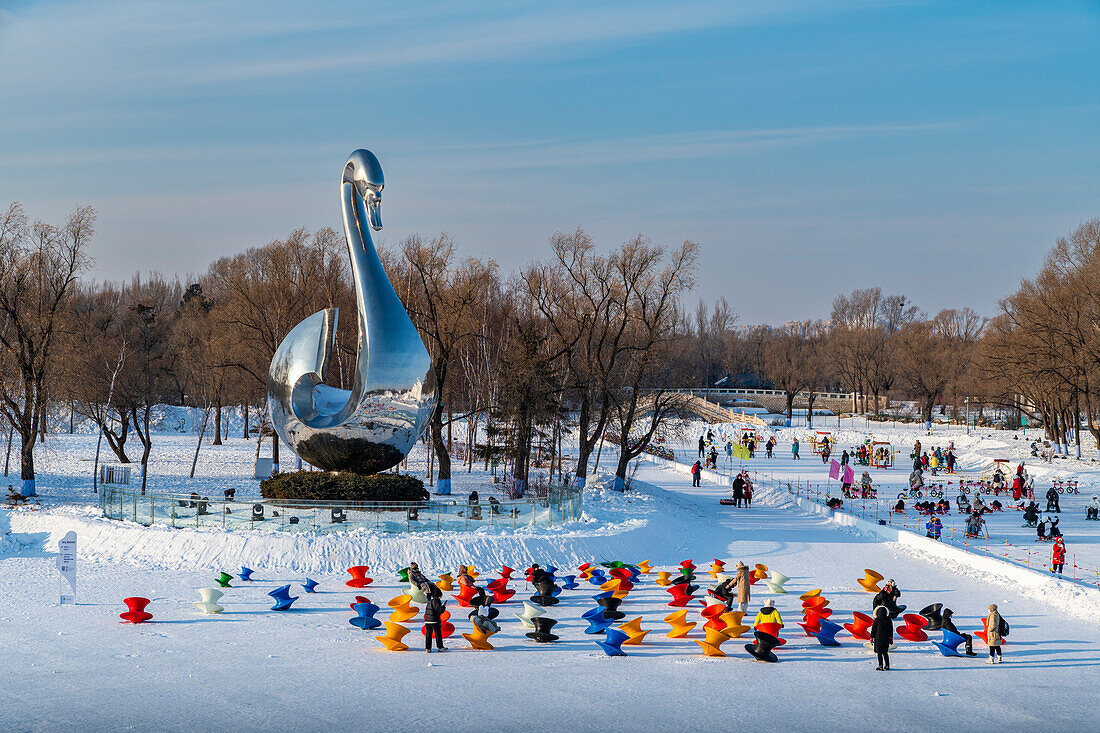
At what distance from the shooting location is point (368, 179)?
21406 millimetres

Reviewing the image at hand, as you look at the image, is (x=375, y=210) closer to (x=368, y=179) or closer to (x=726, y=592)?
(x=368, y=179)

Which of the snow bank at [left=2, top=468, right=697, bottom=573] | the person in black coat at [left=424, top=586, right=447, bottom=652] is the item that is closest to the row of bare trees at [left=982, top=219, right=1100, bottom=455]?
the snow bank at [left=2, top=468, right=697, bottom=573]

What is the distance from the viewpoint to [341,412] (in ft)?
69.3

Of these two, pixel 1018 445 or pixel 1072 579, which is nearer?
pixel 1072 579

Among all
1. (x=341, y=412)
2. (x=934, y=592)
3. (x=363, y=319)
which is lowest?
(x=934, y=592)

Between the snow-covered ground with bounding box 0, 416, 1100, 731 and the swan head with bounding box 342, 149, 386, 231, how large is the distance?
7.14 m

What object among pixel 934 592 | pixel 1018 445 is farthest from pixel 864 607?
pixel 1018 445

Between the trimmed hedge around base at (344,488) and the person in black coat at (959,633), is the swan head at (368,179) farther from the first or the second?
the person in black coat at (959,633)

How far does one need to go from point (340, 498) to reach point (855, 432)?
48325mm

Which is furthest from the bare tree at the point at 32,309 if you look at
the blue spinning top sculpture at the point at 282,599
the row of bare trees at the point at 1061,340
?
the row of bare trees at the point at 1061,340

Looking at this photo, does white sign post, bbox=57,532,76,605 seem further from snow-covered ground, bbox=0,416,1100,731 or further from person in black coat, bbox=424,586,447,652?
person in black coat, bbox=424,586,447,652

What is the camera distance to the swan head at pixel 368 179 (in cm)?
2138

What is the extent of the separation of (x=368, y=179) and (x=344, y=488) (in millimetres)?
6788

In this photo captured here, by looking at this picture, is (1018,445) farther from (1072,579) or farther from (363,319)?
(363,319)
